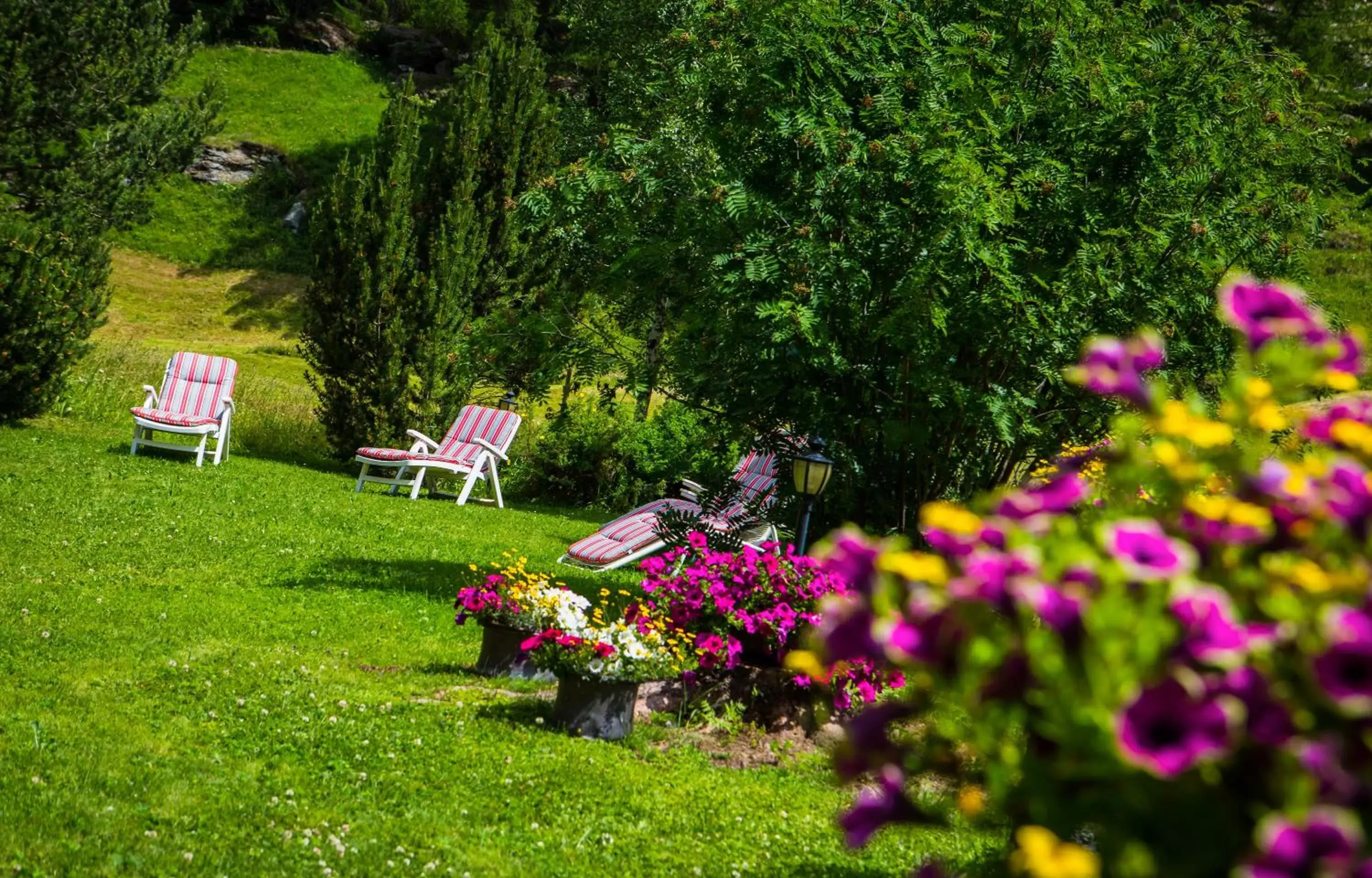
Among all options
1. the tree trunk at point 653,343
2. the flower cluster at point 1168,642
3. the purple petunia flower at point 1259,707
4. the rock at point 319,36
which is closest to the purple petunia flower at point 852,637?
the flower cluster at point 1168,642

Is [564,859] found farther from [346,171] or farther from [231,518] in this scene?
[346,171]

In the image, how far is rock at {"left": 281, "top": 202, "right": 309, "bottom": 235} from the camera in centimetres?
3303

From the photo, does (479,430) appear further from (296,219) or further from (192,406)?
(296,219)

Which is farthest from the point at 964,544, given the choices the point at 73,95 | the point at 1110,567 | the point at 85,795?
the point at 73,95

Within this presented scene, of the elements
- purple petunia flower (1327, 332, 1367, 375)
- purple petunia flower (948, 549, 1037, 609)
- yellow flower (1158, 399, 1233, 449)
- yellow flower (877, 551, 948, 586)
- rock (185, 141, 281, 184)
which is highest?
purple petunia flower (1327, 332, 1367, 375)

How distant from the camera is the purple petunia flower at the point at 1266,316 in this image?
1344 millimetres

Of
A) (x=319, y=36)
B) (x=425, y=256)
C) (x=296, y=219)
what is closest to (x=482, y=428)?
(x=425, y=256)

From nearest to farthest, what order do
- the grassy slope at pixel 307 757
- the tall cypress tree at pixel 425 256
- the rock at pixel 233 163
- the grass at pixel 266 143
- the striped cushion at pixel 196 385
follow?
the grassy slope at pixel 307 757
the striped cushion at pixel 196 385
the tall cypress tree at pixel 425 256
the grass at pixel 266 143
the rock at pixel 233 163

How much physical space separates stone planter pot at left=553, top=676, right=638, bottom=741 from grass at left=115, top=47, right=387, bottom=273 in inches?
1075

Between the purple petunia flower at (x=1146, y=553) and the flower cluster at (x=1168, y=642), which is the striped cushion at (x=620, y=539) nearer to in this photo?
the flower cluster at (x=1168, y=642)

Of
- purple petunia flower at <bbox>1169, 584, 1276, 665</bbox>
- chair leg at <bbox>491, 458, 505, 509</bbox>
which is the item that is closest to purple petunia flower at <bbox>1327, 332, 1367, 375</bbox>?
purple petunia flower at <bbox>1169, 584, 1276, 665</bbox>

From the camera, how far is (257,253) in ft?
104

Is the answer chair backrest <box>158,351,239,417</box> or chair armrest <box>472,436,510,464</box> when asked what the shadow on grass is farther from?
chair backrest <box>158,351,239,417</box>

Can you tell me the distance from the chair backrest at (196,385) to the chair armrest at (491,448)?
320 cm
